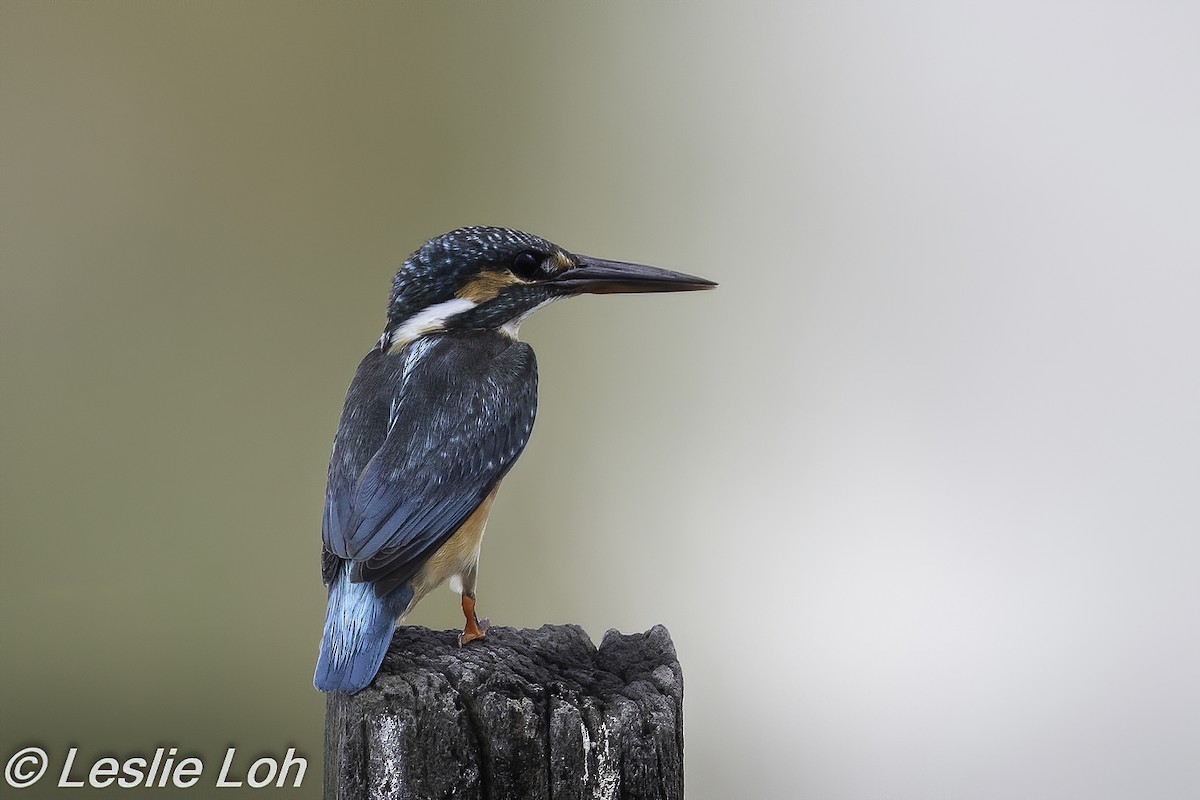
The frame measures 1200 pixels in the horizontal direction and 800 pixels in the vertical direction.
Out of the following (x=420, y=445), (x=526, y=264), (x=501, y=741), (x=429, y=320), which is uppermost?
(x=526, y=264)

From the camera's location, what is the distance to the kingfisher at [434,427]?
5.44 ft

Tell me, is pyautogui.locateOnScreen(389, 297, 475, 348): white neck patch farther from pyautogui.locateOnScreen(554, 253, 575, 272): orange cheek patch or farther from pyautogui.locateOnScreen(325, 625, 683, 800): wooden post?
pyautogui.locateOnScreen(325, 625, 683, 800): wooden post

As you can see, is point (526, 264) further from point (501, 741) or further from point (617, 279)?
point (501, 741)

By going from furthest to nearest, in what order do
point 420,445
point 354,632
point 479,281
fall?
point 479,281 → point 420,445 → point 354,632

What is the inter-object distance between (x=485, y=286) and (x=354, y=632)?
2.09 feet

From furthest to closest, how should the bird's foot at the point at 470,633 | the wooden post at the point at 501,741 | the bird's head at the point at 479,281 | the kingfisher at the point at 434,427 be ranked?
the bird's head at the point at 479,281, the bird's foot at the point at 470,633, the kingfisher at the point at 434,427, the wooden post at the point at 501,741

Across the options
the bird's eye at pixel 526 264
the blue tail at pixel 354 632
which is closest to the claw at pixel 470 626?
the blue tail at pixel 354 632

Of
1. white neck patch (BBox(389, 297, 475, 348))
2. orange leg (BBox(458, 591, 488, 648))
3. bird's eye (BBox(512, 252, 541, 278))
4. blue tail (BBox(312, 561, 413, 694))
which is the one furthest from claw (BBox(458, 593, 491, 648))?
bird's eye (BBox(512, 252, 541, 278))

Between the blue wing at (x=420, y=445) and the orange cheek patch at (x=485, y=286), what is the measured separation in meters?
0.07

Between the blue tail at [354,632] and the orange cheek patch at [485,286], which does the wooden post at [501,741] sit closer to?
the blue tail at [354,632]

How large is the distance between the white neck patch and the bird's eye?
3.9 inches

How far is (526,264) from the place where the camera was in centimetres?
192

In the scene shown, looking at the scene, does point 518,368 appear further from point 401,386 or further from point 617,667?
point 617,667

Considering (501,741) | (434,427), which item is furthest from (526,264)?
(501,741)
